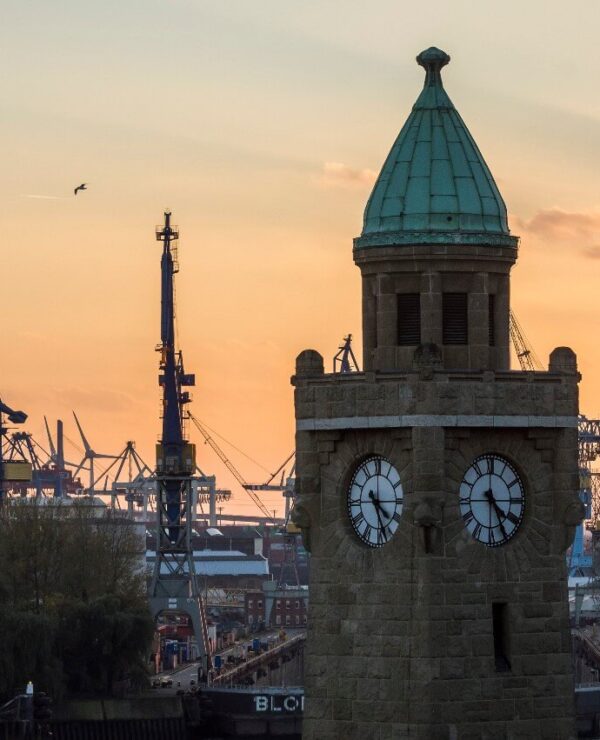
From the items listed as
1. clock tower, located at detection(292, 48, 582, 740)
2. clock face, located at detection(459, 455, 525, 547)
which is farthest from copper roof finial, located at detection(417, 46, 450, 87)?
clock face, located at detection(459, 455, 525, 547)

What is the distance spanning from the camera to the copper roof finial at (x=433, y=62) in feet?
163

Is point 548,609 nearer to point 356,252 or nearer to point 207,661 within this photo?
point 356,252

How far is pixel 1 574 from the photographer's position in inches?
5876

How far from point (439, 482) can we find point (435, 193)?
188 inches

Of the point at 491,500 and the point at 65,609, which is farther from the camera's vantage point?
the point at 65,609

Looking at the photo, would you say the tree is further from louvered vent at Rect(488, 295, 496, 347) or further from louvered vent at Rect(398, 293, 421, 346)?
louvered vent at Rect(488, 295, 496, 347)

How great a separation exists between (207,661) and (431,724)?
143827mm

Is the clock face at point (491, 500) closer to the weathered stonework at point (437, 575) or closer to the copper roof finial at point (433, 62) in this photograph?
the weathered stonework at point (437, 575)

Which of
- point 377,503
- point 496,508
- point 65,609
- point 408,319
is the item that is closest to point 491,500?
point 496,508

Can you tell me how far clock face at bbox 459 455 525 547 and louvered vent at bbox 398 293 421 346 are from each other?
2.28 m

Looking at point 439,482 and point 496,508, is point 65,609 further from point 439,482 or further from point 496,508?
point 439,482

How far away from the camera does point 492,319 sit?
4888 cm

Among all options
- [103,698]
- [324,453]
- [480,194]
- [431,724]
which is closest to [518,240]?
[480,194]

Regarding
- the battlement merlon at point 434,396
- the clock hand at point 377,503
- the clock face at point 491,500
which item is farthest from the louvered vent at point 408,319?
the clock hand at point 377,503
